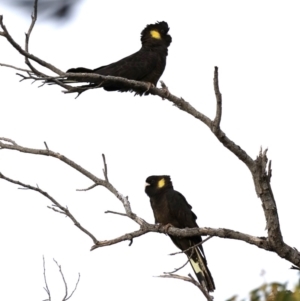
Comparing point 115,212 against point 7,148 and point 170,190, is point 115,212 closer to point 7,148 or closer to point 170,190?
point 7,148

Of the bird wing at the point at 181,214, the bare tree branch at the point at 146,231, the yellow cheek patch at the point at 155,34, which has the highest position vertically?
the yellow cheek patch at the point at 155,34

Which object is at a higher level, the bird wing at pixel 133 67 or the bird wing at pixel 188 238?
the bird wing at pixel 133 67

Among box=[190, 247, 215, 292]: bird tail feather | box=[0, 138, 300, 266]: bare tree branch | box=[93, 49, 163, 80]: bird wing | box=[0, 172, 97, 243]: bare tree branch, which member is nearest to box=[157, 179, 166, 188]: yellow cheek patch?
box=[190, 247, 215, 292]: bird tail feather

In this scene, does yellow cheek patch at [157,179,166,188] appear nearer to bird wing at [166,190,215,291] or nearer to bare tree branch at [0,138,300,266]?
bird wing at [166,190,215,291]

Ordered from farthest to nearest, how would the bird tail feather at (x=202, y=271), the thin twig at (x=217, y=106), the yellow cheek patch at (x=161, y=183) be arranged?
the yellow cheek patch at (x=161, y=183)
the bird tail feather at (x=202, y=271)
the thin twig at (x=217, y=106)

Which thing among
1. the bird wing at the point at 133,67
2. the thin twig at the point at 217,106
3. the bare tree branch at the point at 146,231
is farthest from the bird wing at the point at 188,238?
the thin twig at the point at 217,106

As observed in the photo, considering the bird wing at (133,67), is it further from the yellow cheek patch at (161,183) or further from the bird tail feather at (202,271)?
the bird tail feather at (202,271)

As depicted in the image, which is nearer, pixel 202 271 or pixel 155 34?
pixel 202 271

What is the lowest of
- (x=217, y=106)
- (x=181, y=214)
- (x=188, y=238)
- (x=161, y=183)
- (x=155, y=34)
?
(x=217, y=106)

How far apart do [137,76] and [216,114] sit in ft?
10.0

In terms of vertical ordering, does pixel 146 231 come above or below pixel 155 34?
below

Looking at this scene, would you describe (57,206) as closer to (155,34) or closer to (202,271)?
(202,271)

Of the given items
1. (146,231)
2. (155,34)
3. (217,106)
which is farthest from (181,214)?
(217,106)

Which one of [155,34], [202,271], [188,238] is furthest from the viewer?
[155,34]
